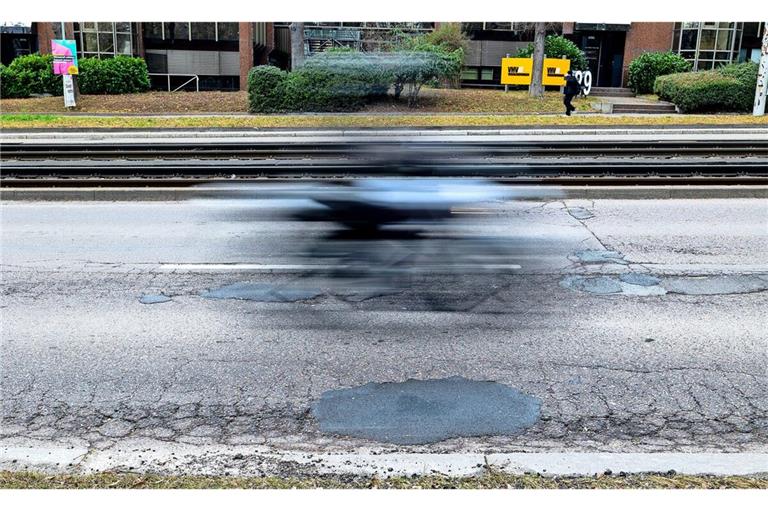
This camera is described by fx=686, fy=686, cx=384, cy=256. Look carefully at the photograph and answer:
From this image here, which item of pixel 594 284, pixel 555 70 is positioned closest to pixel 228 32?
pixel 555 70

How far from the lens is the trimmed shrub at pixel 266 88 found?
83.7 ft

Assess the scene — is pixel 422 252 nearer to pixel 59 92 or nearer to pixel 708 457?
pixel 708 457

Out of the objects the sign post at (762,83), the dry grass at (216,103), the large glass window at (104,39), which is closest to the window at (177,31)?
the large glass window at (104,39)

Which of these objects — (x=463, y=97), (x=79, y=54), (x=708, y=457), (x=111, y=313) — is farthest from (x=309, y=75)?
(x=708, y=457)

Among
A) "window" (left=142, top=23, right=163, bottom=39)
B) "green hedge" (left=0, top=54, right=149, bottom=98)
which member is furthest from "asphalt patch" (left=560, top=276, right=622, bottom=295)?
"window" (left=142, top=23, right=163, bottom=39)

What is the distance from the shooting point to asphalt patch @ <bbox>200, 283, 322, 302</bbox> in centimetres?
721

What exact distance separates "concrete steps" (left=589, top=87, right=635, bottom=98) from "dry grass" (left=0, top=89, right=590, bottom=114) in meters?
3.49

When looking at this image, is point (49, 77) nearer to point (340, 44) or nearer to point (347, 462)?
point (340, 44)

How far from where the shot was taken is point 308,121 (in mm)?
23031

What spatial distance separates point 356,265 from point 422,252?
0.79 meters

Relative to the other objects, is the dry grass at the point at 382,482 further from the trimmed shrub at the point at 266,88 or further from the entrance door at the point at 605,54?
the entrance door at the point at 605,54

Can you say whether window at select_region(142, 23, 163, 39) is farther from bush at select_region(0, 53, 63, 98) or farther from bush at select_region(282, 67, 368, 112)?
bush at select_region(282, 67, 368, 112)

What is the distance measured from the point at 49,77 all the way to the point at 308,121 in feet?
49.7

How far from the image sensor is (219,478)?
399 centimetres
